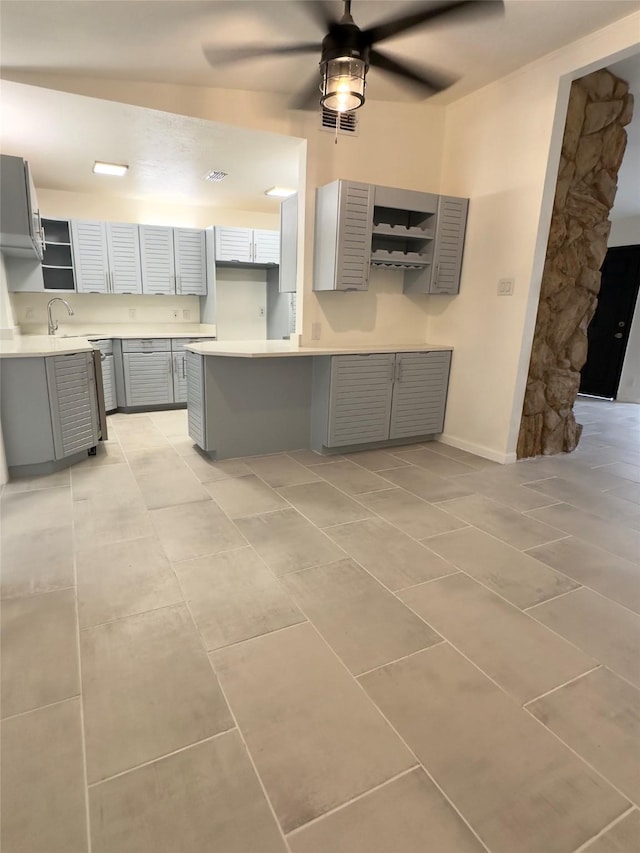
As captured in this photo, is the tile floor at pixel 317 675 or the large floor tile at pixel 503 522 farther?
the large floor tile at pixel 503 522

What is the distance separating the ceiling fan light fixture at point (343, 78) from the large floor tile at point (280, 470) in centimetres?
223

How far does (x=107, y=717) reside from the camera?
53.3 inches

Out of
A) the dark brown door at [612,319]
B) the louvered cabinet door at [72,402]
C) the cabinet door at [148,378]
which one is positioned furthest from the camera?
the dark brown door at [612,319]

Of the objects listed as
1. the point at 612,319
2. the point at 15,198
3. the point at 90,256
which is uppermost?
the point at 15,198

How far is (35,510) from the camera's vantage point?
8.89ft

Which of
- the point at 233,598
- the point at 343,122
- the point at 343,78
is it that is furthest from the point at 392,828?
the point at 343,122

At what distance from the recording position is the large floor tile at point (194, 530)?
7.55 ft

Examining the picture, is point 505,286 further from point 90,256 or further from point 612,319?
point 90,256

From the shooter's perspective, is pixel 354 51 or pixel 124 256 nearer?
pixel 354 51

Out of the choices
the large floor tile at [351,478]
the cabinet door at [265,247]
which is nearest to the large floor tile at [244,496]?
the large floor tile at [351,478]

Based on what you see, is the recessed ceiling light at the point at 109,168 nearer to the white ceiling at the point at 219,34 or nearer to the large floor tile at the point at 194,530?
the white ceiling at the point at 219,34

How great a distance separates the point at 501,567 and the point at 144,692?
5.31 ft

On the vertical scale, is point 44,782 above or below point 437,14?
below

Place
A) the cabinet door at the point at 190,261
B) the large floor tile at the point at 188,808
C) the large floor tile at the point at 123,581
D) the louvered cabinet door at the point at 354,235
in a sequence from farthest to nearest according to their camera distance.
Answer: the cabinet door at the point at 190,261 → the louvered cabinet door at the point at 354,235 → the large floor tile at the point at 123,581 → the large floor tile at the point at 188,808
